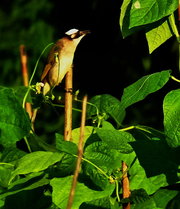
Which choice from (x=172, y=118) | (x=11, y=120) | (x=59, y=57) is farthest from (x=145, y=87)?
(x=59, y=57)

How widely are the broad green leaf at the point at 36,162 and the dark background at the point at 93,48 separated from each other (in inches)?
185

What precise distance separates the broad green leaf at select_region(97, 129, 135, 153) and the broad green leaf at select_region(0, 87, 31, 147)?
164 mm

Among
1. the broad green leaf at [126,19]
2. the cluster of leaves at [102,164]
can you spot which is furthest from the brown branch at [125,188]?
the broad green leaf at [126,19]

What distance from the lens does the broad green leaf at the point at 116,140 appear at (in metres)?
1.38

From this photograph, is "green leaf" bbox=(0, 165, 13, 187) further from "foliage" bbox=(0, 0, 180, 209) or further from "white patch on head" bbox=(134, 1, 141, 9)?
"white patch on head" bbox=(134, 1, 141, 9)

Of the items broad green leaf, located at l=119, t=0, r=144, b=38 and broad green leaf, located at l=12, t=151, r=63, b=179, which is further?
broad green leaf, located at l=119, t=0, r=144, b=38

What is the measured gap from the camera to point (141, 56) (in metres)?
6.55

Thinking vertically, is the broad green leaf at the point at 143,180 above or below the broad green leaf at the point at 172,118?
below

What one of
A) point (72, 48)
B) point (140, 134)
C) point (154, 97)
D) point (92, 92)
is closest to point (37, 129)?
point (92, 92)

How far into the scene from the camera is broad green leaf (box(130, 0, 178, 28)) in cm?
143

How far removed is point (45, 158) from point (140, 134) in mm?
329

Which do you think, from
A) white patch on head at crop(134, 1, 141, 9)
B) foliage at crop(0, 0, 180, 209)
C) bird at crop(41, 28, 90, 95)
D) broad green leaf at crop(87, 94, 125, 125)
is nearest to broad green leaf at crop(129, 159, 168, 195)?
foliage at crop(0, 0, 180, 209)

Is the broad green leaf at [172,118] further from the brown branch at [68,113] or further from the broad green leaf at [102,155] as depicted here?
the brown branch at [68,113]

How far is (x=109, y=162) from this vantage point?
4.54 ft
